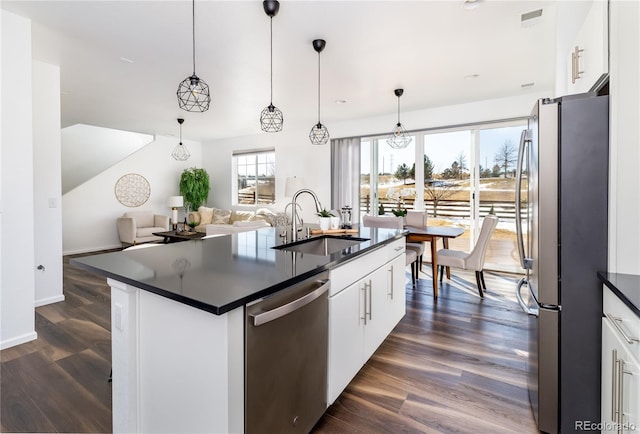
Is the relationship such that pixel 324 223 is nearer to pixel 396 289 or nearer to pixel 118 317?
pixel 396 289

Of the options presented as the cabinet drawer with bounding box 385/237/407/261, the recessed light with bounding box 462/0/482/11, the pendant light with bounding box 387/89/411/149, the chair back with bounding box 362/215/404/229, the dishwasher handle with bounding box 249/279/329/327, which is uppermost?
the recessed light with bounding box 462/0/482/11

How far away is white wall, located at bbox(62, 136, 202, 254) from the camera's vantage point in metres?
6.50

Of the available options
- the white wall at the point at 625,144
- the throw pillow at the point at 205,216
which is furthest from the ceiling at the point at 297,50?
the throw pillow at the point at 205,216

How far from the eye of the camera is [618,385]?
1140 mm

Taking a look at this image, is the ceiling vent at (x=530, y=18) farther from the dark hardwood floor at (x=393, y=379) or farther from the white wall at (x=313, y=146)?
the dark hardwood floor at (x=393, y=379)

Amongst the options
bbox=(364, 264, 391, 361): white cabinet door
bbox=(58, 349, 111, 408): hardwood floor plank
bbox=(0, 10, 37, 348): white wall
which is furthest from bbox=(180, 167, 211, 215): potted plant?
bbox=(364, 264, 391, 361): white cabinet door

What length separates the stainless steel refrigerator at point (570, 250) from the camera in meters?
1.42

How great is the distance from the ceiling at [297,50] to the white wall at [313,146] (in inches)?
11.0

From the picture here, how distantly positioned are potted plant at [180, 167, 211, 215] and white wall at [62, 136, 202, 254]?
31cm

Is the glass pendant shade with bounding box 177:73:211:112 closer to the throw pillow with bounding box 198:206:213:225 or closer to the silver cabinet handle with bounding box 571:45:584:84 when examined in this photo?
the silver cabinet handle with bounding box 571:45:584:84

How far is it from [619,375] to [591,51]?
1.58 metres

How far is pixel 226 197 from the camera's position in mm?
8477

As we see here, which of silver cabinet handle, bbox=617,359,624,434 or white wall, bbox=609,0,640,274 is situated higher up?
white wall, bbox=609,0,640,274

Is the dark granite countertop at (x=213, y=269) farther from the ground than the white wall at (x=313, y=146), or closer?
closer
